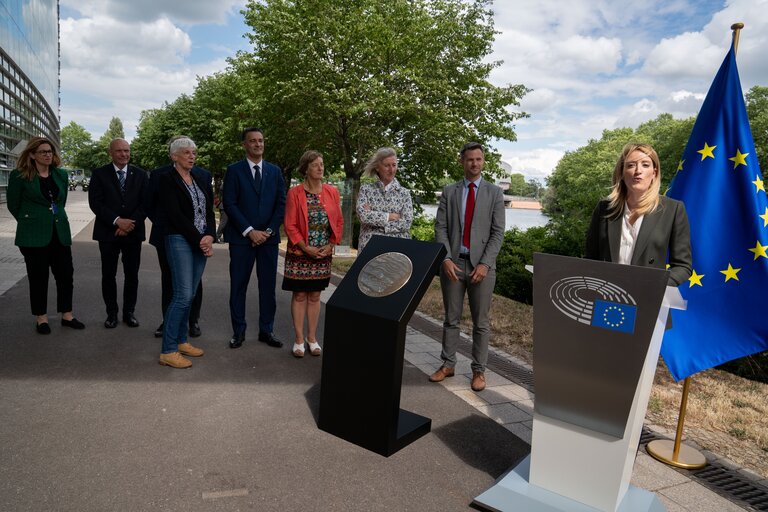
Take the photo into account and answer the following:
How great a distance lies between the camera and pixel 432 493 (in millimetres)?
2840

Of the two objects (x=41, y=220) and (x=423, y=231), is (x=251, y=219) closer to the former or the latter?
(x=41, y=220)

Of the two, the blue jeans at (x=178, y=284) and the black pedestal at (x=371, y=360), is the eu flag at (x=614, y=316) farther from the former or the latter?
the blue jeans at (x=178, y=284)

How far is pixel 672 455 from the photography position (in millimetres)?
3359

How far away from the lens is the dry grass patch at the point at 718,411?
3598 millimetres

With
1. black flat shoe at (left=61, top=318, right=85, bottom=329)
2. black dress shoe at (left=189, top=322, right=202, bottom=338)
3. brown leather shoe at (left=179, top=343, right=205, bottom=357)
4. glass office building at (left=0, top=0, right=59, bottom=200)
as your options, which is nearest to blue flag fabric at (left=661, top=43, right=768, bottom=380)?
brown leather shoe at (left=179, top=343, right=205, bottom=357)

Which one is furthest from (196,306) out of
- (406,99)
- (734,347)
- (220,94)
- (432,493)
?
(220,94)

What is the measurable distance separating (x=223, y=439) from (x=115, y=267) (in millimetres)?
3320

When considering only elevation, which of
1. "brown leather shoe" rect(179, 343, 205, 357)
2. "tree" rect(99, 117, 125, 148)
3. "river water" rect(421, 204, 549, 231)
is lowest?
"brown leather shoe" rect(179, 343, 205, 357)

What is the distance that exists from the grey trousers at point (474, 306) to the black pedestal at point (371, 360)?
1.03m

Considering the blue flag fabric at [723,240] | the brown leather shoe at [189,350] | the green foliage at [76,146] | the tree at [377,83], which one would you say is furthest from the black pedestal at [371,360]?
the green foliage at [76,146]

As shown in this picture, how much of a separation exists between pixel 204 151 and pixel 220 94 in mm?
4006

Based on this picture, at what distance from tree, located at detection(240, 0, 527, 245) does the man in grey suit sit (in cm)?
1099

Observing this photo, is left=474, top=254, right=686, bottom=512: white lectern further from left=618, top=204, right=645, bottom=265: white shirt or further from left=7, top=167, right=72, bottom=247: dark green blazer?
left=7, top=167, right=72, bottom=247: dark green blazer

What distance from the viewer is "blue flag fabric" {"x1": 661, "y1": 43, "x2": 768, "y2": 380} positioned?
3.38 metres
